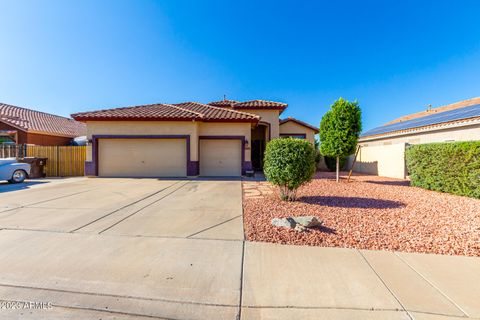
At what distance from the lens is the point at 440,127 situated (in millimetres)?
12867

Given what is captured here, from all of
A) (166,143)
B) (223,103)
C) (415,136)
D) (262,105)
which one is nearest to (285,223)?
(166,143)

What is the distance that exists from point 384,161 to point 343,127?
593 cm

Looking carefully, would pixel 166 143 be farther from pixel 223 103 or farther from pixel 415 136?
pixel 415 136

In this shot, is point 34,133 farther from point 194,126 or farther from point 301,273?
point 301,273

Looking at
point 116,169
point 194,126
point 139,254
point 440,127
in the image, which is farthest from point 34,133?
point 440,127

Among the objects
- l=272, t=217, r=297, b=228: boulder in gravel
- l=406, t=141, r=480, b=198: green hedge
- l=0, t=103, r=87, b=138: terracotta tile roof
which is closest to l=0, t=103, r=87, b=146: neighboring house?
l=0, t=103, r=87, b=138: terracotta tile roof

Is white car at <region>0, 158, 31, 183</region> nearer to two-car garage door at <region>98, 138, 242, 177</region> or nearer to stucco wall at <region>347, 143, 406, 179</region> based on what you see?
two-car garage door at <region>98, 138, 242, 177</region>

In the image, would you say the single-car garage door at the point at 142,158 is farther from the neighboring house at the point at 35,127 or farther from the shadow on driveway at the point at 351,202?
the neighboring house at the point at 35,127

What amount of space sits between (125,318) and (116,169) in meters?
12.7

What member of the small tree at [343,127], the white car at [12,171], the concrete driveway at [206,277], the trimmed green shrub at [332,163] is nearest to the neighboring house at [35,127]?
the white car at [12,171]

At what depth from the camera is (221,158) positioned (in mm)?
13703

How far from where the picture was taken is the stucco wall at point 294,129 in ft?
61.7

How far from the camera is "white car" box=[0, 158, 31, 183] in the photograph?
10546 mm

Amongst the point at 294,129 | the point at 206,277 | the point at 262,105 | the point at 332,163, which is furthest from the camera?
the point at 294,129
